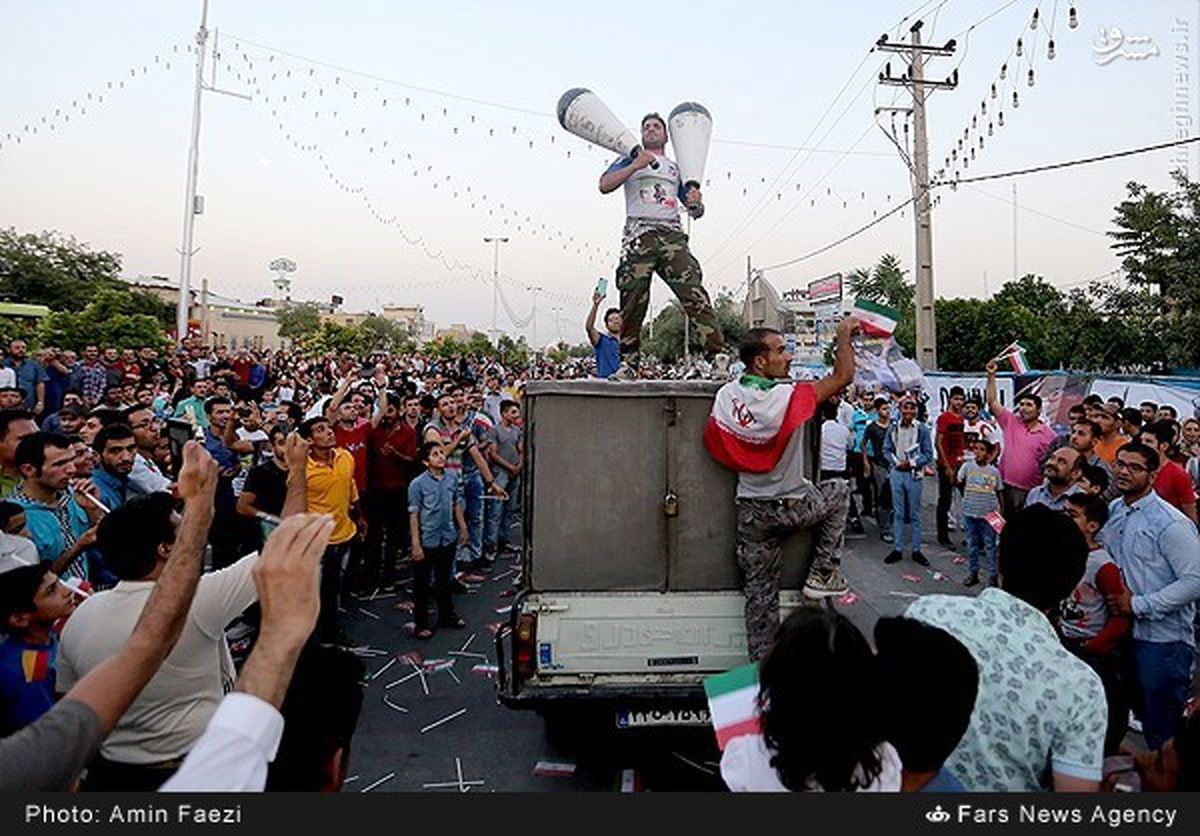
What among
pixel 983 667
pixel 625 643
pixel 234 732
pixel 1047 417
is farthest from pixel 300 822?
pixel 1047 417

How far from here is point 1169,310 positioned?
18.8 m

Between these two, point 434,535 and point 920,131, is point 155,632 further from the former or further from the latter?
point 920,131

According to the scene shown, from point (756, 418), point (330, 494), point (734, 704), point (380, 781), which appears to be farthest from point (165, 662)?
point (330, 494)

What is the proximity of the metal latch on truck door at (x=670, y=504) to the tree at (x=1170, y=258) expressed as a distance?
18.7 m

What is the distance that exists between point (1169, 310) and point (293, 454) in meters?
22.5

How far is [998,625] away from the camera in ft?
7.29

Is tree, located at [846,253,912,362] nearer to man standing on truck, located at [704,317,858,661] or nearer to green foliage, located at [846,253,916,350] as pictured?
green foliage, located at [846,253,916,350]

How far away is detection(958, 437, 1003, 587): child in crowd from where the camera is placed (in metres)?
8.13

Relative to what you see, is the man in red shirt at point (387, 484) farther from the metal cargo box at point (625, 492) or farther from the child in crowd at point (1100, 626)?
the child in crowd at point (1100, 626)

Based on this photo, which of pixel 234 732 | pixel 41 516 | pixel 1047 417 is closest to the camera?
pixel 234 732

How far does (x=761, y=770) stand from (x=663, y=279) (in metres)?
5.24

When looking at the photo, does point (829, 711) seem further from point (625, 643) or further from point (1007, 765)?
point (625, 643)

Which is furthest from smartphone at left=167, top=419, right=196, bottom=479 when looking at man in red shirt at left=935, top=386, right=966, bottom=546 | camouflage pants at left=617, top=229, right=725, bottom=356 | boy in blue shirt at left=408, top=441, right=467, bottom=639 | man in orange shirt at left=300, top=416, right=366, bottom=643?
man in red shirt at left=935, top=386, right=966, bottom=546

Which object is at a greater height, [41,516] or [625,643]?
[41,516]
